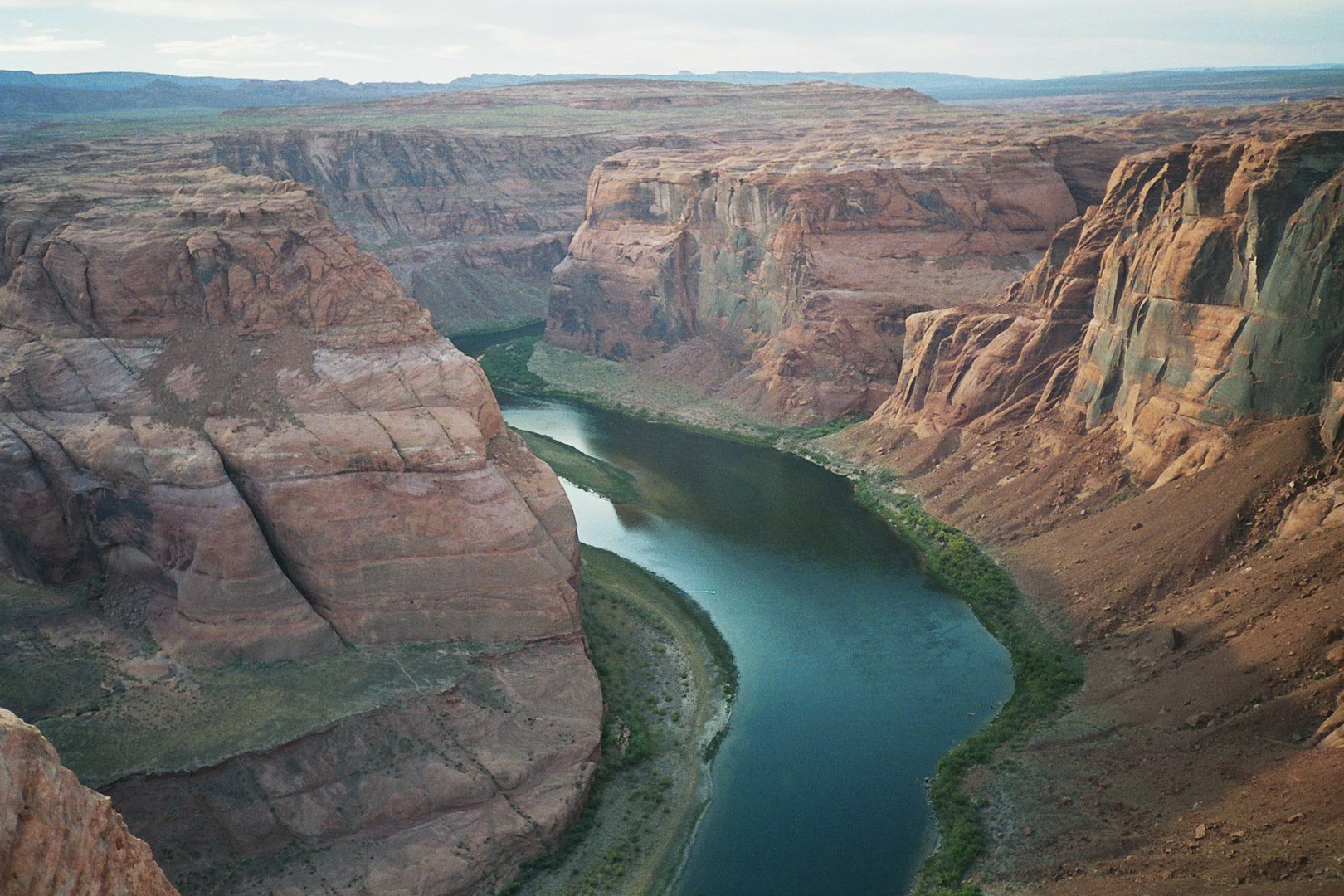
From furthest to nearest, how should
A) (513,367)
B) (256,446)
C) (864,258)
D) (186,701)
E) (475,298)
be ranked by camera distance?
(475,298), (513,367), (864,258), (256,446), (186,701)

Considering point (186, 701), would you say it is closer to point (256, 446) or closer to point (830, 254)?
A: point (256, 446)

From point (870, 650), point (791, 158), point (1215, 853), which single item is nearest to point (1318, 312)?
point (870, 650)

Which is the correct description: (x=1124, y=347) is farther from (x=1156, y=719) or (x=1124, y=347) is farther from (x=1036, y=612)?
(x=1156, y=719)

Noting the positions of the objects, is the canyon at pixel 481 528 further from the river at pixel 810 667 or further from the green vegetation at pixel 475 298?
the green vegetation at pixel 475 298

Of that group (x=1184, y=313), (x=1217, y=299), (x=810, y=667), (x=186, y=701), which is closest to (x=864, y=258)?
(x=1184, y=313)

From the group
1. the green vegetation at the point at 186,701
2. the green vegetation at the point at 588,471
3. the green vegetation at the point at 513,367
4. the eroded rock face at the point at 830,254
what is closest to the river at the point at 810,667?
the green vegetation at the point at 588,471

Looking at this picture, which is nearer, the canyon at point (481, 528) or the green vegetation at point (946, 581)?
the canyon at point (481, 528)

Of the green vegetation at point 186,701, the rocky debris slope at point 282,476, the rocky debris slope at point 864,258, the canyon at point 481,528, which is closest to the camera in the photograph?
the green vegetation at point 186,701
